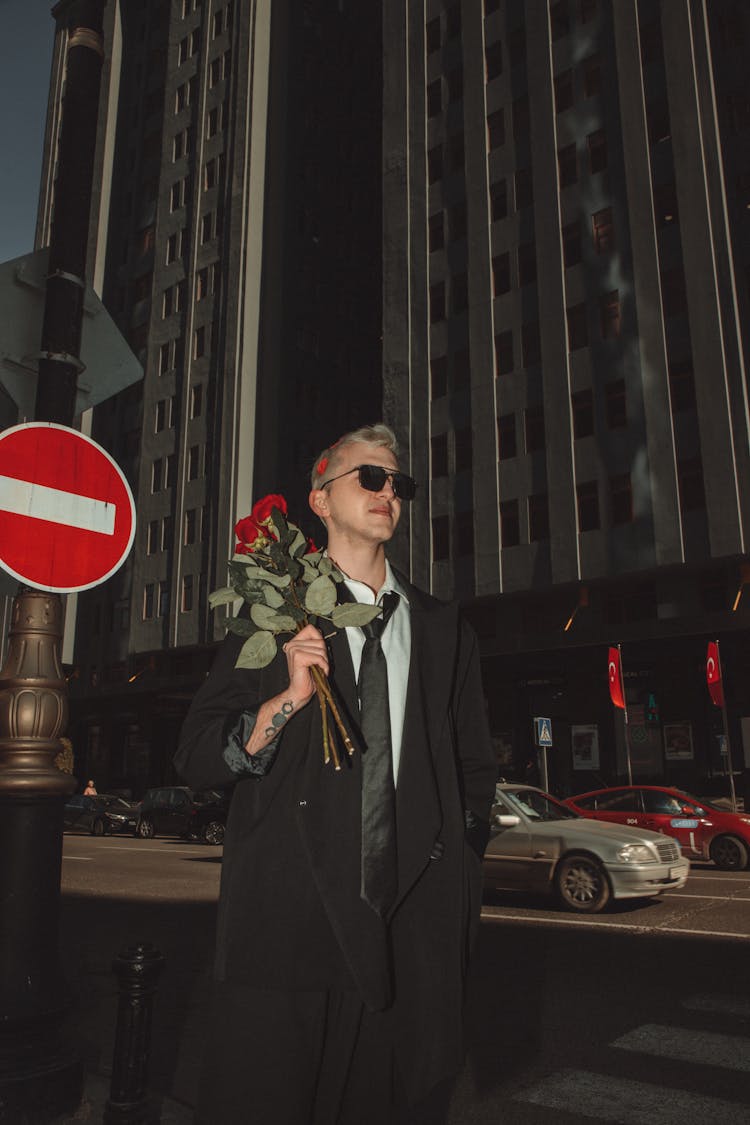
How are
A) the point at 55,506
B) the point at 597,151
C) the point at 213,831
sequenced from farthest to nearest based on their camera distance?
the point at 597,151, the point at 213,831, the point at 55,506

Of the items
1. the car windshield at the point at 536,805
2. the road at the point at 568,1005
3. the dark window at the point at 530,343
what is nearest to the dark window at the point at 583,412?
the dark window at the point at 530,343

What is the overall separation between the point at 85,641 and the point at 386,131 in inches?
1149

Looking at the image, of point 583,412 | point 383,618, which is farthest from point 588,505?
point 383,618

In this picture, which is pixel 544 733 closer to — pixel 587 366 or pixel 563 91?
pixel 587 366

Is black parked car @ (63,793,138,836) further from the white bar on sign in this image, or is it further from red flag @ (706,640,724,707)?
the white bar on sign

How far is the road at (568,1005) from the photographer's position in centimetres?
416

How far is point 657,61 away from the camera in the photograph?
28266mm

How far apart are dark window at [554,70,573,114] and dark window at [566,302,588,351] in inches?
310

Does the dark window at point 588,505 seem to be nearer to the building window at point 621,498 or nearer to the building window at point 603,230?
the building window at point 621,498

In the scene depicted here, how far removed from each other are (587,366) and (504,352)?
377 cm

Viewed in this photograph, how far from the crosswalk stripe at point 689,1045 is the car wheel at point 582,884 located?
485cm

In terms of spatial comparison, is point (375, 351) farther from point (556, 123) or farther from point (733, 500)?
point (733, 500)

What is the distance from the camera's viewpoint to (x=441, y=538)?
1243 inches

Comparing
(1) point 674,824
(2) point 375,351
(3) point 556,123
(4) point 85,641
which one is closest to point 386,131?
A: (3) point 556,123
